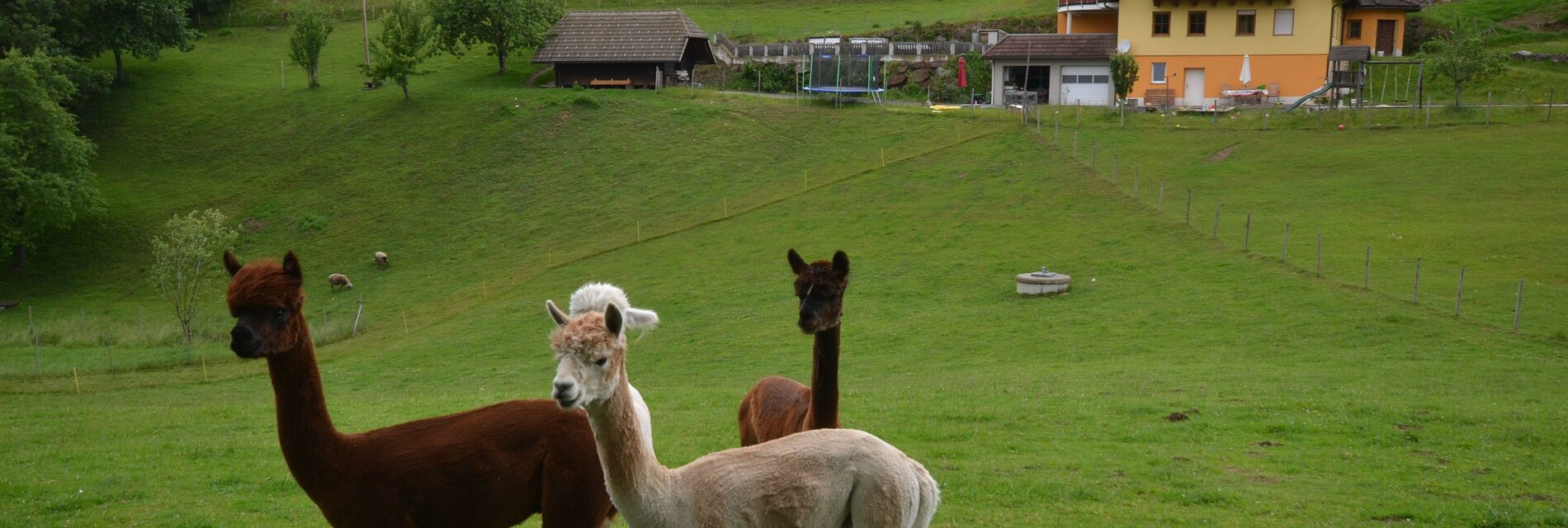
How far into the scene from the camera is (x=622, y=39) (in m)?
68.2

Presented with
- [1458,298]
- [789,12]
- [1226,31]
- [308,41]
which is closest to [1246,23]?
[1226,31]

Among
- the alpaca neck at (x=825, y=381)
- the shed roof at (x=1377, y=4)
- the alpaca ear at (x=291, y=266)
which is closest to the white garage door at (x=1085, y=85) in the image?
the shed roof at (x=1377, y=4)

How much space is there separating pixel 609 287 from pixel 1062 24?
63251 mm

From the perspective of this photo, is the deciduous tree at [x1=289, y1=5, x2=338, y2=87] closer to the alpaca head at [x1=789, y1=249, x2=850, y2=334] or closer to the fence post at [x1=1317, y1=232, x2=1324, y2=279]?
the fence post at [x1=1317, y1=232, x2=1324, y2=279]

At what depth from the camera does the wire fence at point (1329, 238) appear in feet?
90.6

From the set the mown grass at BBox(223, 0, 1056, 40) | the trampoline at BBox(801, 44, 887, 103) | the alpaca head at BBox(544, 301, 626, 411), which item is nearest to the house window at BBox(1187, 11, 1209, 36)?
the trampoline at BBox(801, 44, 887, 103)

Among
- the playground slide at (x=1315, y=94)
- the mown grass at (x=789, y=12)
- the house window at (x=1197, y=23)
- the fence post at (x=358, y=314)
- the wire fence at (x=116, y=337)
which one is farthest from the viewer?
the mown grass at (x=789, y=12)

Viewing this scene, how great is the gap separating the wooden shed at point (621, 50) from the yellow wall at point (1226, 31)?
960 inches

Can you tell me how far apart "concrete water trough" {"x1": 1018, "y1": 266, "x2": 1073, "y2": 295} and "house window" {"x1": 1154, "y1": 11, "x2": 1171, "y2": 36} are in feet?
103

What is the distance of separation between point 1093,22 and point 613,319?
6408 cm

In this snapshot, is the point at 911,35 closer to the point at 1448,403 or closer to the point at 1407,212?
the point at 1407,212

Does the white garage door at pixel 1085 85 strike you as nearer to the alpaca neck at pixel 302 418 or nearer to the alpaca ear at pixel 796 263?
the alpaca ear at pixel 796 263

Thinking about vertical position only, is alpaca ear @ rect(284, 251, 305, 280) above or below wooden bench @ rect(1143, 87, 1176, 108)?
below

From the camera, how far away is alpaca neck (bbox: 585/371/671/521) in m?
6.66
